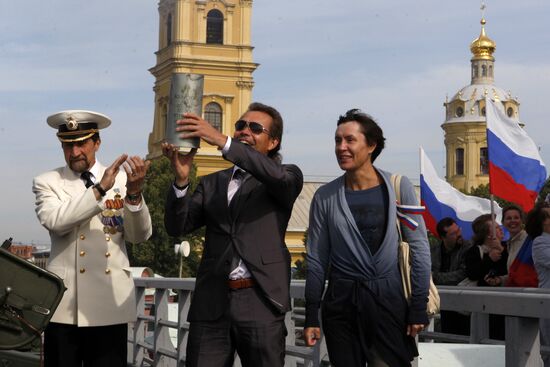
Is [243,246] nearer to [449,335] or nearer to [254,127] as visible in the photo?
[254,127]

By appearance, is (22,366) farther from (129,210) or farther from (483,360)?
(483,360)

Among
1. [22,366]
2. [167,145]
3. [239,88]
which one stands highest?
[239,88]

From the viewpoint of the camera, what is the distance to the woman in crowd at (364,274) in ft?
18.0

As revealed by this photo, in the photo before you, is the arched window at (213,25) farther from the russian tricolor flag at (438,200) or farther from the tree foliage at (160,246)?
the russian tricolor flag at (438,200)

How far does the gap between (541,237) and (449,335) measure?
1.20 m

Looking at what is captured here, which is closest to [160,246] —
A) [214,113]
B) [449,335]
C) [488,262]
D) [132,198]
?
[214,113]

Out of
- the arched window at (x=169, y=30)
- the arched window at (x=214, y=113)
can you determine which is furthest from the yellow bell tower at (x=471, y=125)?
the arched window at (x=214, y=113)

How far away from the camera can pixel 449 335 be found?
25.3ft

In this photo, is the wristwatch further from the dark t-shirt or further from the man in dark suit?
the dark t-shirt

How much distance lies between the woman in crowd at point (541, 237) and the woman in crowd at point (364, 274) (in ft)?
9.67

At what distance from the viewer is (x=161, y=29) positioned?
109750 mm

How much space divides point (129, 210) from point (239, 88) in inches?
3805

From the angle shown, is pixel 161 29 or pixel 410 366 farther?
pixel 161 29

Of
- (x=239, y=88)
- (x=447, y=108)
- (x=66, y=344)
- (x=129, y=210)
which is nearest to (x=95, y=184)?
(x=129, y=210)
